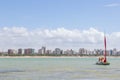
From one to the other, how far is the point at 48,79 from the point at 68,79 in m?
2.77

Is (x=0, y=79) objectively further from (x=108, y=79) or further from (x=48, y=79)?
(x=108, y=79)

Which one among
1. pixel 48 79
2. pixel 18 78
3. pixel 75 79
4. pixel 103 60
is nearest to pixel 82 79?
pixel 75 79

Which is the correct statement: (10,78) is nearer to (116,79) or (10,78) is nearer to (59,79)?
(59,79)

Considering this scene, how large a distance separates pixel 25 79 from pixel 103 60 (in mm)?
63995

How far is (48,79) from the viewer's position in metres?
54.8

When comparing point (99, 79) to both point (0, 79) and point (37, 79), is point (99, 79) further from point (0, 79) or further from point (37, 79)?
point (0, 79)

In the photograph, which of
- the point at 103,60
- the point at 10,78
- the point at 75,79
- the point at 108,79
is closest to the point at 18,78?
the point at 10,78

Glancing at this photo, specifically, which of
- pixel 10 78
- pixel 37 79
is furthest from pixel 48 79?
pixel 10 78

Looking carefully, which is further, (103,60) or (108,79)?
(103,60)

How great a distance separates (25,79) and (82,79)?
7.86m

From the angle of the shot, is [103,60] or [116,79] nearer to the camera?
[116,79]

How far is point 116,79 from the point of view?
5553 cm

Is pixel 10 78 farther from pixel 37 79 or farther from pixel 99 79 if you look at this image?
pixel 99 79

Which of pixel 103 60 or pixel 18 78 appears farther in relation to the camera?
pixel 103 60
